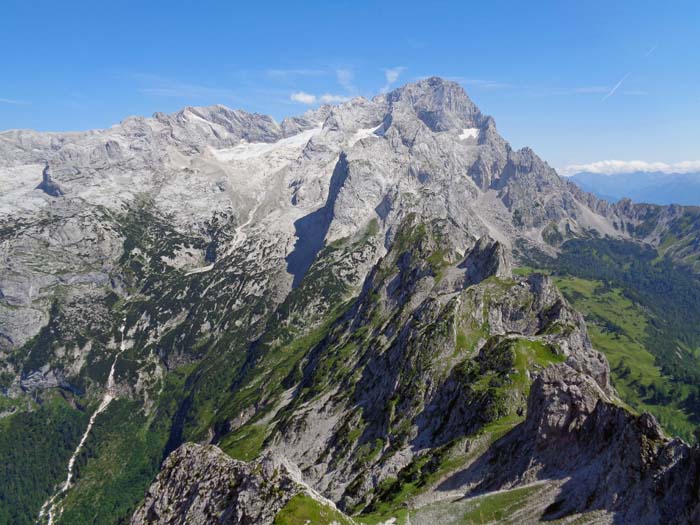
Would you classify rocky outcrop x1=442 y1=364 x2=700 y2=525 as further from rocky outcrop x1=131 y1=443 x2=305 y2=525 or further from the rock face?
rocky outcrop x1=131 y1=443 x2=305 y2=525

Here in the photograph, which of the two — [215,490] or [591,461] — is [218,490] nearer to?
[215,490]

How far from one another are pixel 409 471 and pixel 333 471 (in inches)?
1667

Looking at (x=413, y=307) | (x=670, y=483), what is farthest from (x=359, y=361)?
(x=670, y=483)

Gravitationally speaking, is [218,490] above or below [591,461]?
below

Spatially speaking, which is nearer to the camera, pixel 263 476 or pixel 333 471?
pixel 263 476

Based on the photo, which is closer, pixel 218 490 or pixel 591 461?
pixel 218 490

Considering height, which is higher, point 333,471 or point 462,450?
point 462,450

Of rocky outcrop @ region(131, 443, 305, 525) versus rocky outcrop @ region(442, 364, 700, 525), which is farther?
rocky outcrop @ region(131, 443, 305, 525)

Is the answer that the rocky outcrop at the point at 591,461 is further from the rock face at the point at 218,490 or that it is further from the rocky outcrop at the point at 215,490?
the rocky outcrop at the point at 215,490

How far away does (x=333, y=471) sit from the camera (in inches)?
5389

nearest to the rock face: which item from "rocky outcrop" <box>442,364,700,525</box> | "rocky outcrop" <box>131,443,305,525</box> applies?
"rocky outcrop" <box>131,443,305,525</box>

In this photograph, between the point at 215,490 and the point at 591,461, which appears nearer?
the point at 215,490

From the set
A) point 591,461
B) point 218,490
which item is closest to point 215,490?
point 218,490

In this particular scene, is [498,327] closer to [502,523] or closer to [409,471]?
[409,471]
